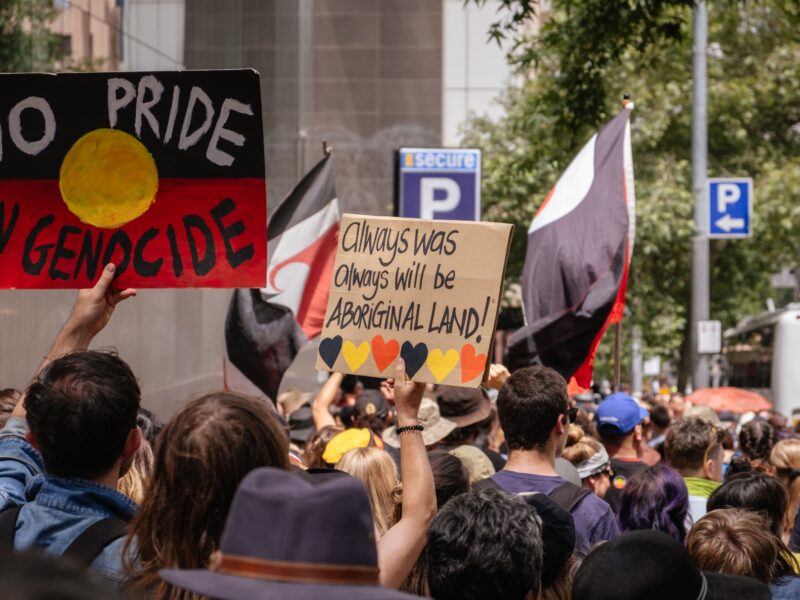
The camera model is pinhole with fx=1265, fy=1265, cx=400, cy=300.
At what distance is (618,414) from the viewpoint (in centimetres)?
693

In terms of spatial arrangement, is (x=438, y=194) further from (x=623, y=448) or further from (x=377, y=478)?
(x=377, y=478)

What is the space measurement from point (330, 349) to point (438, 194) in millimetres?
9609

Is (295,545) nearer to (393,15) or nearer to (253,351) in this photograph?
(253,351)

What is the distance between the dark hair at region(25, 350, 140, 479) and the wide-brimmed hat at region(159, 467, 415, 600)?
3.17 feet

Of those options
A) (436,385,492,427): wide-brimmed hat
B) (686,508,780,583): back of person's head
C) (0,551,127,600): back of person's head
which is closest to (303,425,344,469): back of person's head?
(436,385,492,427): wide-brimmed hat

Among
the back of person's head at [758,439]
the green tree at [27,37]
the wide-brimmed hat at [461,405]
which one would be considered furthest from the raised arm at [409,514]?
the green tree at [27,37]

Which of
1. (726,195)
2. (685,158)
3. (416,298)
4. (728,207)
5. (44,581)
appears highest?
(685,158)

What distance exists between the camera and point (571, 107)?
1160 centimetres

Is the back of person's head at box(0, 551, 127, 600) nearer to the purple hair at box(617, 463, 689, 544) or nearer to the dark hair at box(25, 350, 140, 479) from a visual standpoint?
the dark hair at box(25, 350, 140, 479)

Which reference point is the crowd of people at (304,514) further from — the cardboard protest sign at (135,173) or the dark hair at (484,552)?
the cardboard protest sign at (135,173)

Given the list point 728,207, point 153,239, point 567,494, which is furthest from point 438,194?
point 153,239

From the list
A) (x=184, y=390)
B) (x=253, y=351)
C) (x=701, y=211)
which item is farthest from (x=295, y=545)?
(x=701, y=211)

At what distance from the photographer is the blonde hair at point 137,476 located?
155 inches

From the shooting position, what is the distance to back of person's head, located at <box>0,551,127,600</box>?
1195mm
